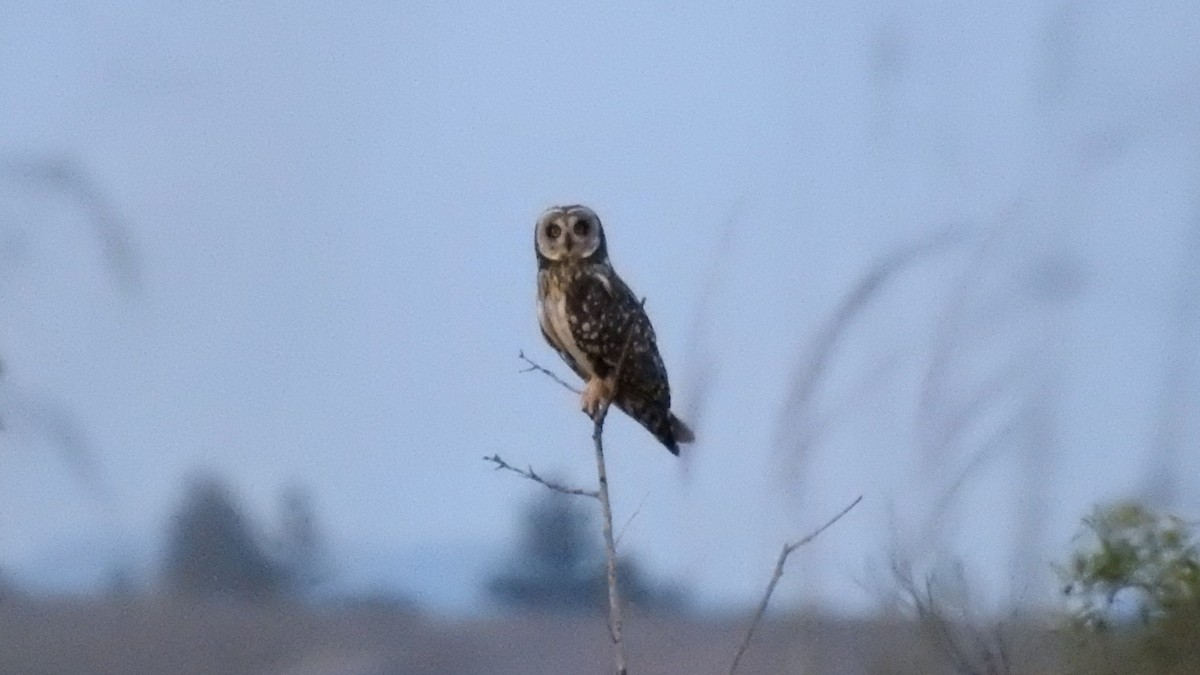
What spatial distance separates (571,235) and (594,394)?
195mm

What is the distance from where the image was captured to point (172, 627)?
2213 millimetres

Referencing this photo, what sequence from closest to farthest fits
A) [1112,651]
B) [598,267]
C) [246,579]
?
[598,267]
[1112,651]
[246,579]

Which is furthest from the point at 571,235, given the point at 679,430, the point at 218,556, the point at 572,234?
the point at 218,556

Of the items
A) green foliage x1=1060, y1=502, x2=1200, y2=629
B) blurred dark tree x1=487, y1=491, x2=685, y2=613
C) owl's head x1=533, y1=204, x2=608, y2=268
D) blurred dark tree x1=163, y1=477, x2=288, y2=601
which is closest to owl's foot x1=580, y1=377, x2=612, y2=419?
owl's head x1=533, y1=204, x2=608, y2=268

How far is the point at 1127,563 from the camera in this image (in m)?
2.14

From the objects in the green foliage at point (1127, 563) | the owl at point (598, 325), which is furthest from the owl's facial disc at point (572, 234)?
the green foliage at point (1127, 563)

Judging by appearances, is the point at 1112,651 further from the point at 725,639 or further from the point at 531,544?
the point at 531,544

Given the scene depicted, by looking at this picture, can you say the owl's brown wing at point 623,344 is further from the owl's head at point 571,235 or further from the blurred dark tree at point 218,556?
the blurred dark tree at point 218,556

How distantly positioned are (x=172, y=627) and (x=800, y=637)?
871 millimetres

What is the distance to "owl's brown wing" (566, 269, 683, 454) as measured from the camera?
1.89m

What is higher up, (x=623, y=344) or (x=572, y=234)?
(x=572, y=234)

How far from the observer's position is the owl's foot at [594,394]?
1.88 m

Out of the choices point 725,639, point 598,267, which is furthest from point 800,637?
point 598,267

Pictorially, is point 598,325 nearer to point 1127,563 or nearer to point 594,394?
point 594,394
